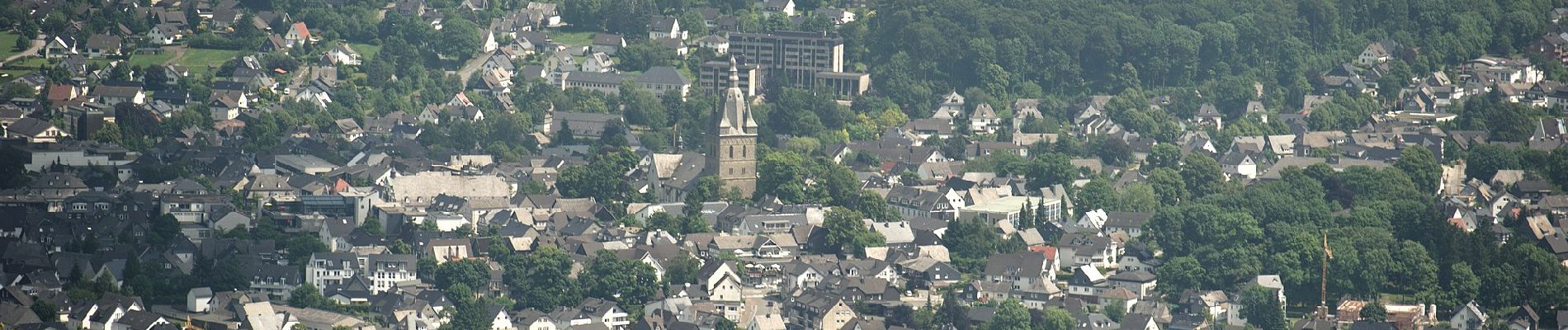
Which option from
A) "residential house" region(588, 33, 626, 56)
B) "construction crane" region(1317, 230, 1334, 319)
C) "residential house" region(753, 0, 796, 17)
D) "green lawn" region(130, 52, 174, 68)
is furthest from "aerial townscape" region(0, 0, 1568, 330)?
"residential house" region(753, 0, 796, 17)

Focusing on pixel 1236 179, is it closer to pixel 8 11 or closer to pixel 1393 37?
pixel 1393 37

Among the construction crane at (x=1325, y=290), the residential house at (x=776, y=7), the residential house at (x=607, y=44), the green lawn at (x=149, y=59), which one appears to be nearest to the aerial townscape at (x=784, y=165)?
the construction crane at (x=1325, y=290)

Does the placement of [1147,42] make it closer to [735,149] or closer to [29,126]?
[735,149]

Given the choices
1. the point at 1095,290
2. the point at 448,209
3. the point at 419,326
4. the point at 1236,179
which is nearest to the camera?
the point at 419,326

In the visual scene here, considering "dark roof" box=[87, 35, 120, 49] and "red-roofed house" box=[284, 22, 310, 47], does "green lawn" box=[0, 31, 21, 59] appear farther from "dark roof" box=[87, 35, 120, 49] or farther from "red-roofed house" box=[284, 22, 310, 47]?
"red-roofed house" box=[284, 22, 310, 47]

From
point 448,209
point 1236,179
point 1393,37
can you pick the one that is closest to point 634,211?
point 448,209

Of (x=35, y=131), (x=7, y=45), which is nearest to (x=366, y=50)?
(x=7, y=45)
